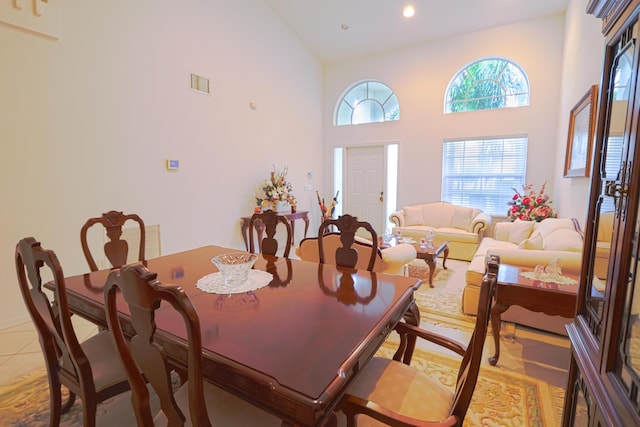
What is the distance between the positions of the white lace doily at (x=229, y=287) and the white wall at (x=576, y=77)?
3213 mm

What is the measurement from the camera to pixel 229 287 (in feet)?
5.25

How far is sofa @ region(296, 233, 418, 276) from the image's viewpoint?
2.40 meters

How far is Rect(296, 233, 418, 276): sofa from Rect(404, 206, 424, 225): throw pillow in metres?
2.89

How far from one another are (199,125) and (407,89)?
3.91 m

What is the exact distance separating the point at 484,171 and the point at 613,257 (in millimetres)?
5177

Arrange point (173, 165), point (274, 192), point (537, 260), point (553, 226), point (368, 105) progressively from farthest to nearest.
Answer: point (368, 105)
point (274, 192)
point (173, 165)
point (553, 226)
point (537, 260)

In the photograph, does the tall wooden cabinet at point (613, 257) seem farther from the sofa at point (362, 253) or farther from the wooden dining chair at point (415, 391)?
the sofa at point (362, 253)

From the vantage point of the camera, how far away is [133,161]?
3490 mm

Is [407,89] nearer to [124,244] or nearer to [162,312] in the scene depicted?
[124,244]


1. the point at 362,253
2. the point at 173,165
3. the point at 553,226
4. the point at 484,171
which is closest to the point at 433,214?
the point at 484,171

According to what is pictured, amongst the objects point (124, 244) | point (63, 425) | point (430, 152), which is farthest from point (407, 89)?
point (63, 425)

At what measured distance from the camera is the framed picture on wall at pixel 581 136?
302 cm

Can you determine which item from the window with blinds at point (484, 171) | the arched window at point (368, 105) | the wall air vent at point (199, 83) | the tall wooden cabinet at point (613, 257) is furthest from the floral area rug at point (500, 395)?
the arched window at point (368, 105)

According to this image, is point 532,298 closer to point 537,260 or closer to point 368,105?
point 537,260
